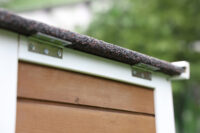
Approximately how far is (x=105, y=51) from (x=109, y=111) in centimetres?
20

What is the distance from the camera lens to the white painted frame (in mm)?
914

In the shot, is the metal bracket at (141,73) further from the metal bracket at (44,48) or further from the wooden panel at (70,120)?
the metal bracket at (44,48)

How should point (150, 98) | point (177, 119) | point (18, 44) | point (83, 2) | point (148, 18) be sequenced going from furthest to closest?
point (83, 2)
point (177, 119)
point (148, 18)
point (150, 98)
point (18, 44)

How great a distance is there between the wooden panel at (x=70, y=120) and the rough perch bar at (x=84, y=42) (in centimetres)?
18

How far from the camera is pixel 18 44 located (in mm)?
934

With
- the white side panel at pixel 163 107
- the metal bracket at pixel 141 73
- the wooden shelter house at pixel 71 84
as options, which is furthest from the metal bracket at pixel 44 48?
the white side panel at pixel 163 107

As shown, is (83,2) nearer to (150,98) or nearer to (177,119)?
(177,119)

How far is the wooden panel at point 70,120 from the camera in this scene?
94 centimetres

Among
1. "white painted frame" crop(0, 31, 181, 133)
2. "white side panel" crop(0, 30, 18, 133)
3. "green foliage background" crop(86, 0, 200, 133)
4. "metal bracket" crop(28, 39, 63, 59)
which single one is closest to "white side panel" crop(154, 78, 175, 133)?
"white painted frame" crop(0, 31, 181, 133)

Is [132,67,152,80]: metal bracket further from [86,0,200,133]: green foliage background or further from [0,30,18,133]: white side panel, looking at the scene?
[86,0,200,133]: green foliage background

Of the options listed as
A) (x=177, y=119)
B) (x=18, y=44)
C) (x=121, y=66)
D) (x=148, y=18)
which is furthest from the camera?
(x=177, y=119)

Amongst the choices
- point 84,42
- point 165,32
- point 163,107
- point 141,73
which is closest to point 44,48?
point 84,42

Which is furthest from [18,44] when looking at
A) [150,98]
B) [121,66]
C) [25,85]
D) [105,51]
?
[150,98]

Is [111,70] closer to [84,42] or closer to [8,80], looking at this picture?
[84,42]
